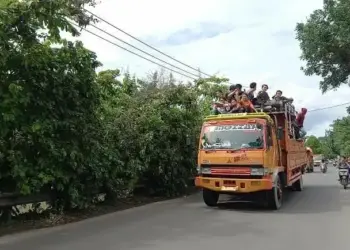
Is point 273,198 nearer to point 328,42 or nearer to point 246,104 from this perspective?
point 246,104

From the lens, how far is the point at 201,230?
32.1 ft

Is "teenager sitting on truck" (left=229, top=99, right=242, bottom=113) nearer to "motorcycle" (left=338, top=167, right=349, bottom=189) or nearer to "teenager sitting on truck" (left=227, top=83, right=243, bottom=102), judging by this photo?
"teenager sitting on truck" (left=227, top=83, right=243, bottom=102)

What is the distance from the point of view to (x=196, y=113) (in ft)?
63.2

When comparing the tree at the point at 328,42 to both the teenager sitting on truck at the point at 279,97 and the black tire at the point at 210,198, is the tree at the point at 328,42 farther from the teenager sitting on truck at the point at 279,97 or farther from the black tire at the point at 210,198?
the black tire at the point at 210,198

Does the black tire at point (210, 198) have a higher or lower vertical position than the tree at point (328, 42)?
lower

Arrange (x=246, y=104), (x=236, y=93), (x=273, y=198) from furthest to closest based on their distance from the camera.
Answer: (x=236, y=93), (x=246, y=104), (x=273, y=198)

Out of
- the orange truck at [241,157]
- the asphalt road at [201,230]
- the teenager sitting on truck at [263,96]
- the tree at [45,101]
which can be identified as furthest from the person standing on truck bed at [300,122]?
the tree at [45,101]

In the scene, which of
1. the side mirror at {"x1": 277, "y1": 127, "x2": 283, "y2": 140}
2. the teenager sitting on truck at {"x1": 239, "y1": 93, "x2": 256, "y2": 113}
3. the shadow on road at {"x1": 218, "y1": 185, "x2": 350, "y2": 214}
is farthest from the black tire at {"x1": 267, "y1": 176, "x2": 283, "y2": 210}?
the teenager sitting on truck at {"x1": 239, "y1": 93, "x2": 256, "y2": 113}

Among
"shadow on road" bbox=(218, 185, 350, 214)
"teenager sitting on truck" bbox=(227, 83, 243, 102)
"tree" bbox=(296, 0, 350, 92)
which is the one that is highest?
"tree" bbox=(296, 0, 350, 92)

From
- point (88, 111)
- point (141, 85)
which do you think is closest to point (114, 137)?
point (88, 111)

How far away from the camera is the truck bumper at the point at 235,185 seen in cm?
1255

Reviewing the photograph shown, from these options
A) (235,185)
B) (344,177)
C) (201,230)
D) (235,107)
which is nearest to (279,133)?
(235,107)

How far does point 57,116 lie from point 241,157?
194 inches

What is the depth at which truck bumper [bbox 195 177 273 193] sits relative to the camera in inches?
494
